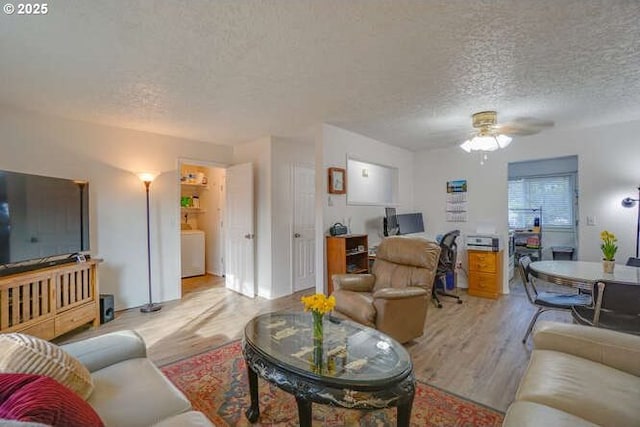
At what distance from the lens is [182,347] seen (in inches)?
108

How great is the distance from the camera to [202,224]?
6328mm

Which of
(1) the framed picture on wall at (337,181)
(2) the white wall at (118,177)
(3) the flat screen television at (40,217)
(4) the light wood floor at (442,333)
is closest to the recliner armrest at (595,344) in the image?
(4) the light wood floor at (442,333)

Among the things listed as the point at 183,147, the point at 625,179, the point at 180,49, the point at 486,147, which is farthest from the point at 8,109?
the point at 625,179

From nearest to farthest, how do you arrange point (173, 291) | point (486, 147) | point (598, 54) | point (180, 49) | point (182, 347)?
1. point (180, 49)
2. point (598, 54)
3. point (182, 347)
4. point (486, 147)
5. point (173, 291)

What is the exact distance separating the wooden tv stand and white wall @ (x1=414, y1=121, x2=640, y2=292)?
199 inches

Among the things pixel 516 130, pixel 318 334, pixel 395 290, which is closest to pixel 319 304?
pixel 318 334

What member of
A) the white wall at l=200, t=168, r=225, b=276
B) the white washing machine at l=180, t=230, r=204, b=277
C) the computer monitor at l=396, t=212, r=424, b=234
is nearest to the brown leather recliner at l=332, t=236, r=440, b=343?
the computer monitor at l=396, t=212, r=424, b=234

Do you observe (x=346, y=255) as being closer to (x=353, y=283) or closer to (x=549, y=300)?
(x=353, y=283)

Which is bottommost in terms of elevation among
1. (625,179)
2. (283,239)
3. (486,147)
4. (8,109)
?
(283,239)

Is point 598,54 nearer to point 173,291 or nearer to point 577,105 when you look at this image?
point 577,105

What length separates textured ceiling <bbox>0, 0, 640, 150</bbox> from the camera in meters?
1.68

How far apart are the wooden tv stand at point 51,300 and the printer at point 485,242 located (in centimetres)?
491

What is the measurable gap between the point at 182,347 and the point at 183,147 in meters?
2.80

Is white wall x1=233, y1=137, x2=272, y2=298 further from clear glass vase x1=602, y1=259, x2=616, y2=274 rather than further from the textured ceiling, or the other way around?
clear glass vase x1=602, y1=259, x2=616, y2=274
